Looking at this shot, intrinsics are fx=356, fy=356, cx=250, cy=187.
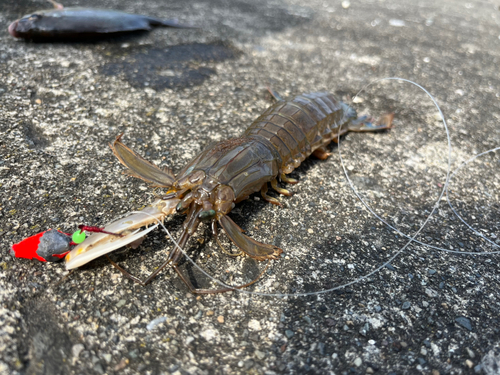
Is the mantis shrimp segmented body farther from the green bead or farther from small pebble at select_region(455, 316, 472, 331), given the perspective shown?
small pebble at select_region(455, 316, 472, 331)

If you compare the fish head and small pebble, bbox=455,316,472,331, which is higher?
the fish head

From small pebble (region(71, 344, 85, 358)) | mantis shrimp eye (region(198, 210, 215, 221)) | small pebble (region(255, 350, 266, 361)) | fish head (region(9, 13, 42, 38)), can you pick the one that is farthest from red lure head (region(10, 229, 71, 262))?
fish head (region(9, 13, 42, 38))

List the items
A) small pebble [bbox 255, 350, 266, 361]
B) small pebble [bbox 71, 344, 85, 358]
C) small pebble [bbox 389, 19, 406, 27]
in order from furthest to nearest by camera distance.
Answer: small pebble [bbox 389, 19, 406, 27] < small pebble [bbox 255, 350, 266, 361] < small pebble [bbox 71, 344, 85, 358]

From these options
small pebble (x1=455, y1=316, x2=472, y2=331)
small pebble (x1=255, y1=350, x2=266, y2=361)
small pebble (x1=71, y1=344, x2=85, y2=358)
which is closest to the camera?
small pebble (x1=71, y1=344, x2=85, y2=358)

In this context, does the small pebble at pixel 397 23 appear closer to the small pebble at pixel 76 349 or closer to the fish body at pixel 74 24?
the fish body at pixel 74 24

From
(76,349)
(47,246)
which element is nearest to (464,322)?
(76,349)

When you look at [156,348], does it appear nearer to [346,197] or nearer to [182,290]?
[182,290]

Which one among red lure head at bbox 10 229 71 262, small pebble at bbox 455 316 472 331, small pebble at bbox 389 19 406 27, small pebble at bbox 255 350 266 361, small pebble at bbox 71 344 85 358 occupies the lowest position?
small pebble at bbox 455 316 472 331

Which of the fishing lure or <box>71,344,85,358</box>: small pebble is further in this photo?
the fishing lure
